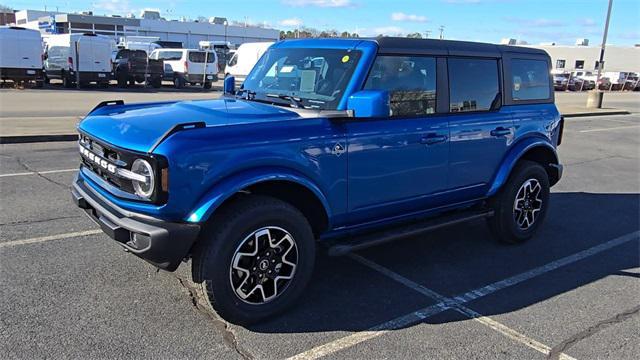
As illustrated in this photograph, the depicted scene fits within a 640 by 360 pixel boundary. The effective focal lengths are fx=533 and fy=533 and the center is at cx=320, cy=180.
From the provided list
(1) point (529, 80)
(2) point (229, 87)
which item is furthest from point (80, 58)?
(1) point (529, 80)

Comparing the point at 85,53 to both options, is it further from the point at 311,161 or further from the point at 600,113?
the point at 311,161

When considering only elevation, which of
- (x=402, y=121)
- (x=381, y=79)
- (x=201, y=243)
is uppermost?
(x=381, y=79)

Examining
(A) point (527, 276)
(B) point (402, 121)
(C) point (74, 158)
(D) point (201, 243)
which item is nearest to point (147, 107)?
(D) point (201, 243)

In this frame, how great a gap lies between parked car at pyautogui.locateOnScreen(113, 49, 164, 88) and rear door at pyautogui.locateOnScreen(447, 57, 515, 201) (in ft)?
79.8

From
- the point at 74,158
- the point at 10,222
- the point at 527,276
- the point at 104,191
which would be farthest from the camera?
the point at 74,158

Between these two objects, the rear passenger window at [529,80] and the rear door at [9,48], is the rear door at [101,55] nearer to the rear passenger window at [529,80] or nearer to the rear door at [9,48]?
the rear door at [9,48]

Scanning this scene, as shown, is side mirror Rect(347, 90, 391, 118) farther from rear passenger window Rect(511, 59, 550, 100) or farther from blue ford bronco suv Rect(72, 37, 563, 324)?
rear passenger window Rect(511, 59, 550, 100)

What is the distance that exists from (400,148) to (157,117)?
6.01 ft

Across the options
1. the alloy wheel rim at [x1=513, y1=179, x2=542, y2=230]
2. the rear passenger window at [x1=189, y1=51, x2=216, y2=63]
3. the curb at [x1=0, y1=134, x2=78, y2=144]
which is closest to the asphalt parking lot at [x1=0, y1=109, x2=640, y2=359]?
the alloy wheel rim at [x1=513, y1=179, x2=542, y2=230]

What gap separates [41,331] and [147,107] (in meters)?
1.83

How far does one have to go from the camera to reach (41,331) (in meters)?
3.31

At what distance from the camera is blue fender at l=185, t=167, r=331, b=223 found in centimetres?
322

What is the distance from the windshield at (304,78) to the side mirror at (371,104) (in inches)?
9.8

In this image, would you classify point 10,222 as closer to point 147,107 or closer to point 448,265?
point 147,107
